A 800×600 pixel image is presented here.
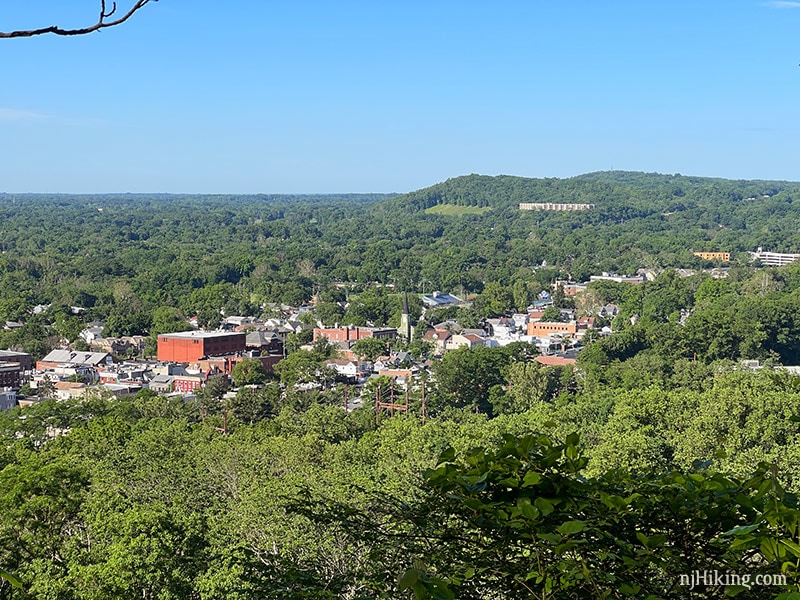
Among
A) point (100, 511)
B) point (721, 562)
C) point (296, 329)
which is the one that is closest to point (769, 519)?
point (721, 562)

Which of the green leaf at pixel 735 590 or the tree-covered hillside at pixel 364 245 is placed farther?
the tree-covered hillside at pixel 364 245

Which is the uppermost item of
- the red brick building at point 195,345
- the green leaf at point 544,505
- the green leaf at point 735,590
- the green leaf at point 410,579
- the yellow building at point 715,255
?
the green leaf at point 410,579

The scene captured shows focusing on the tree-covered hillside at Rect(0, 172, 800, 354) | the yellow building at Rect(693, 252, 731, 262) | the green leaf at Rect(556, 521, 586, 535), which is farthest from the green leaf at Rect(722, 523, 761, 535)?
the yellow building at Rect(693, 252, 731, 262)

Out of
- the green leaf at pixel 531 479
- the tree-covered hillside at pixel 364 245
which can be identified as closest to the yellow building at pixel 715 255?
the tree-covered hillside at pixel 364 245

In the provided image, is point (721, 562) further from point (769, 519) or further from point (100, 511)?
point (100, 511)

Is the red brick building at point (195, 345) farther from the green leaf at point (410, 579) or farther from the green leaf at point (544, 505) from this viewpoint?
the green leaf at point (410, 579)

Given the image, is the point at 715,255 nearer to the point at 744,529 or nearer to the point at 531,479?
the point at 531,479

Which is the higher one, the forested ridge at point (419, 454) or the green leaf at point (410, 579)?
the green leaf at point (410, 579)

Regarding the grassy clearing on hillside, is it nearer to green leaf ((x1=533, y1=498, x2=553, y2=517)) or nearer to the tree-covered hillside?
the tree-covered hillside
